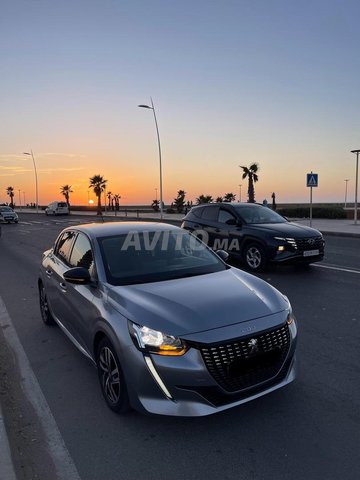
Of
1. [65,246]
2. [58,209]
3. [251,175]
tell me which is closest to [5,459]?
[65,246]

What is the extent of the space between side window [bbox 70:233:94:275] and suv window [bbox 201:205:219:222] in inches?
249

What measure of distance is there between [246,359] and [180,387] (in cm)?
53

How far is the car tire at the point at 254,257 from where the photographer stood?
363 inches

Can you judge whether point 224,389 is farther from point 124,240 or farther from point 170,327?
point 124,240

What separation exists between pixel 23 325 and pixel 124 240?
261 centimetres

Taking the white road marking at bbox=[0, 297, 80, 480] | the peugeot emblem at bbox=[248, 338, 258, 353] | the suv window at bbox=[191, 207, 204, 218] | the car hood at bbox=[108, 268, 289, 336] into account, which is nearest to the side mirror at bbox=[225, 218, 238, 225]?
the suv window at bbox=[191, 207, 204, 218]

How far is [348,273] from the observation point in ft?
30.0

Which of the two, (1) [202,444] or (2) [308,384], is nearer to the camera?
(1) [202,444]

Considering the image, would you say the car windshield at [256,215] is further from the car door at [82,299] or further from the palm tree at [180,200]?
the palm tree at [180,200]

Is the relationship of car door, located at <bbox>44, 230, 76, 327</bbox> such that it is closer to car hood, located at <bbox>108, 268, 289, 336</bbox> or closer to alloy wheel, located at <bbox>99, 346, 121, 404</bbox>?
alloy wheel, located at <bbox>99, 346, 121, 404</bbox>

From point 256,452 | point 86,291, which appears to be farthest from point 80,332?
point 256,452

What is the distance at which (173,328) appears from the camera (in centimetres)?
295

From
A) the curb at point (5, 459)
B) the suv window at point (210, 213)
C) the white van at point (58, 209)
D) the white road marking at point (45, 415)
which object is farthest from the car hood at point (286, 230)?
the white van at point (58, 209)

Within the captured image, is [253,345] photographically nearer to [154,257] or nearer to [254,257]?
[154,257]
